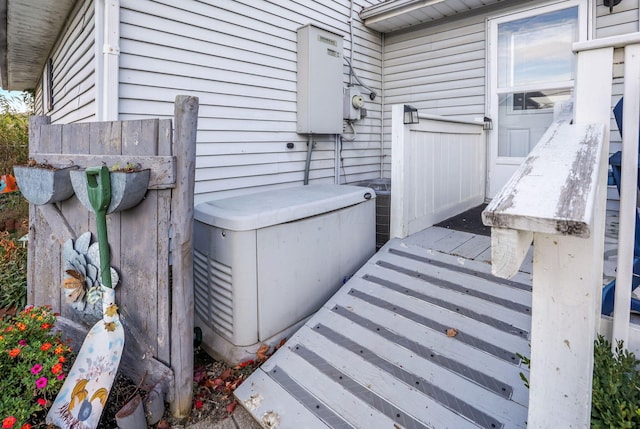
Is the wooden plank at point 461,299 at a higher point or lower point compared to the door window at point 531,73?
lower

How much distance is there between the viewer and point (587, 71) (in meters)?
1.25

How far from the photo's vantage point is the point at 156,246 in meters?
1.87

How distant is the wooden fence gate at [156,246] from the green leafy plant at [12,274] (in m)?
1.50

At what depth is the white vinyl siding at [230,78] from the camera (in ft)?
9.16

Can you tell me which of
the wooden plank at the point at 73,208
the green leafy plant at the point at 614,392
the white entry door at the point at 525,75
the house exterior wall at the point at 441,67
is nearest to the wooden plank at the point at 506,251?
the green leafy plant at the point at 614,392

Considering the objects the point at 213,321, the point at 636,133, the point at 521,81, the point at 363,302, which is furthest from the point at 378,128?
the point at 636,133

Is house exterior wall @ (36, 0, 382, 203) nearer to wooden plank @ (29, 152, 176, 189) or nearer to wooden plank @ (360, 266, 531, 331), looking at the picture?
wooden plank @ (29, 152, 176, 189)

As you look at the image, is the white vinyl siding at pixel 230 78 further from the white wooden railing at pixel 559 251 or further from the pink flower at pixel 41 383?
the white wooden railing at pixel 559 251

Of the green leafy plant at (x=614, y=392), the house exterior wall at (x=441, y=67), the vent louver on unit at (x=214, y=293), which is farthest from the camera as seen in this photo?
the house exterior wall at (x=441, y=67)

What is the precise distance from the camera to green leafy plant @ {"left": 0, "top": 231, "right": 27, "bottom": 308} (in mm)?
3170

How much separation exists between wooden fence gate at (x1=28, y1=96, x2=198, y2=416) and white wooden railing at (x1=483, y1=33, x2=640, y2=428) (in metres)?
1.43

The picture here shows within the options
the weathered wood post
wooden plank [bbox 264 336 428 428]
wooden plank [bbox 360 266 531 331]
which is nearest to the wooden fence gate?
the weathered wood post

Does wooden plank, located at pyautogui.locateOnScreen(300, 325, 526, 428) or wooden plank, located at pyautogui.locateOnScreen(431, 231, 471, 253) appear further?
wooden plank, located at pyautogui.locateOnScreen(431, 231, 471, 253)

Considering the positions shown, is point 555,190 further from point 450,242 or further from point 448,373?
point 450,242
